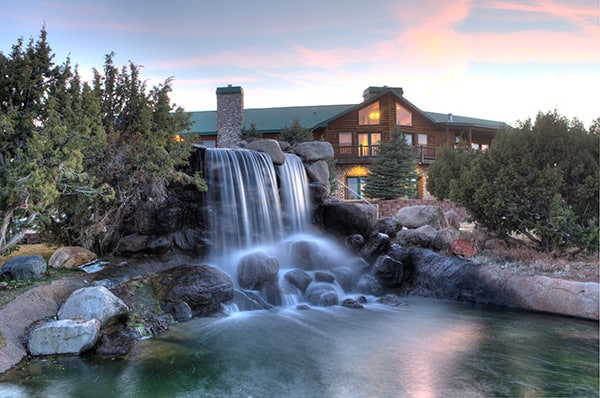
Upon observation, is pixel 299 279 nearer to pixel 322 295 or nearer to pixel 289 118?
pixel 322 295

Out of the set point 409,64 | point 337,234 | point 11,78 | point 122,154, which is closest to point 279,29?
point 409,64

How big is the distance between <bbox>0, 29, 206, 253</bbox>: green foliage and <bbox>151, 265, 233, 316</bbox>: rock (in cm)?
249

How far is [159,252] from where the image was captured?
11617mm

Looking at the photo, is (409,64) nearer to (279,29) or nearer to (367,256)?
(279,29)

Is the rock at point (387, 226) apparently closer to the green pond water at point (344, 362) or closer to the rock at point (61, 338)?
the green pond water at point (344, 362)

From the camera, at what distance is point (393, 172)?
79.7ft

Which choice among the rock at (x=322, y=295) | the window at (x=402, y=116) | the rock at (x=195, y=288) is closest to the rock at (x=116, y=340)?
the rock at (x=195, y=288)

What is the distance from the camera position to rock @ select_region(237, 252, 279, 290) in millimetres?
10528

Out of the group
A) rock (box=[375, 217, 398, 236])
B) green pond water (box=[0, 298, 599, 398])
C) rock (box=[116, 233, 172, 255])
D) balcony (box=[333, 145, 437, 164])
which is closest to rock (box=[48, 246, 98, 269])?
rock (box=[116, 233, 172, 255])

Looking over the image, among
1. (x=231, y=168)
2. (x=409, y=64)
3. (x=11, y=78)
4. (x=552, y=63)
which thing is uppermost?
(x=409, y=64)

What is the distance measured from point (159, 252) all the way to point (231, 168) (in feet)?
13.7

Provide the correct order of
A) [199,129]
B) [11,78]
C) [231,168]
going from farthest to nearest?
[199,129] < [231,168] < [11,78]

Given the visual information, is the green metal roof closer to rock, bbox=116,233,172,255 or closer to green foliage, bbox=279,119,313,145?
green foliage, bbox=279,119,313,145

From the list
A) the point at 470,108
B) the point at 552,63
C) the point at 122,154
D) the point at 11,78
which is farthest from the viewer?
the point at 470,108
